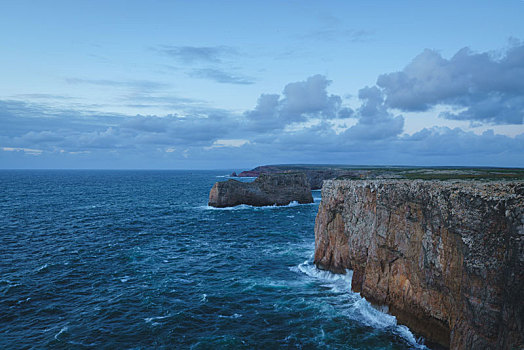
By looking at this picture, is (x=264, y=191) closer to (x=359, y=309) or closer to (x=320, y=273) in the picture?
(x=320, y=273)

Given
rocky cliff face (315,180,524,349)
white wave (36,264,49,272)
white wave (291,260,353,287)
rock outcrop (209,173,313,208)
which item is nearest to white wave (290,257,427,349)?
white wave (291,260,353,287)

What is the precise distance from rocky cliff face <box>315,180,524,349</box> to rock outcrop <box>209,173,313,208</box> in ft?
192

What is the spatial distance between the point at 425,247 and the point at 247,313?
615 inches

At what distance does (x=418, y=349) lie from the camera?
22031mm

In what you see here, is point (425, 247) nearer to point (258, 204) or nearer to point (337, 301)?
point (337, 301)

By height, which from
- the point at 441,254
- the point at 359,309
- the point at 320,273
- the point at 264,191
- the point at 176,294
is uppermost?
the point at 441,254

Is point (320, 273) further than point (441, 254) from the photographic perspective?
Yes

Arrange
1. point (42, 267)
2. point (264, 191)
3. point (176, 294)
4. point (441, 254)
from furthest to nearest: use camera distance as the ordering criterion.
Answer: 1. point (264, 191)
2. point (42, 267)
3. point (176, 294)
4. point (441, 254)

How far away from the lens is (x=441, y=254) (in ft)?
69.4

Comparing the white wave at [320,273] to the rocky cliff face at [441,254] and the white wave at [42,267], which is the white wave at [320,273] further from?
the white wave at [42,267]

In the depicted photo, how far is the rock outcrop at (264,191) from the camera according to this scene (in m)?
91.2

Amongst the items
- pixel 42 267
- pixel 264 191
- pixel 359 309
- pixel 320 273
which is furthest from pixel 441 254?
pixel 264 191

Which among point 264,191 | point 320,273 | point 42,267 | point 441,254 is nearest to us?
point 441,254

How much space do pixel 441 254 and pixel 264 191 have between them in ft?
245
